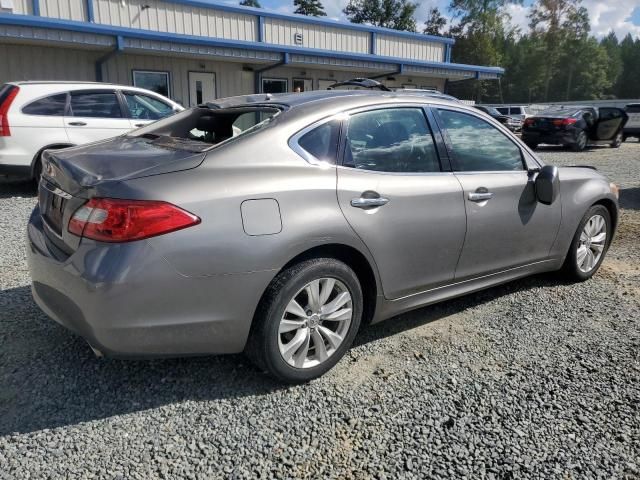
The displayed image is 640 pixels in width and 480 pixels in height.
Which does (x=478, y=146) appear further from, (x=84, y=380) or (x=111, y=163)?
(x=84, y=380)

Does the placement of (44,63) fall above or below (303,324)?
above

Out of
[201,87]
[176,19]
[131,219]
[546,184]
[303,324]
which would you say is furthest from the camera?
[201,87]

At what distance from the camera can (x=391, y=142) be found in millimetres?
3332

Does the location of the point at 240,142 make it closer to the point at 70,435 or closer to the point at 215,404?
the point at 215,404

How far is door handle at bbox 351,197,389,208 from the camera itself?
2.98 m

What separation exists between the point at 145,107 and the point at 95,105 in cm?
83

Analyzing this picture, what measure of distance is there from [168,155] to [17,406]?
1.48 meters

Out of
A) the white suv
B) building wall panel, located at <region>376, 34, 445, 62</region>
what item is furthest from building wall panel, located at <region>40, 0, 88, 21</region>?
building wall panel, located at <region>376, 34, 445, 62</region>

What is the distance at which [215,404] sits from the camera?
9.12ft

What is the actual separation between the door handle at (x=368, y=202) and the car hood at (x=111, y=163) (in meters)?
0.86

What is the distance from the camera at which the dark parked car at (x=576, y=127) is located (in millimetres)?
17281

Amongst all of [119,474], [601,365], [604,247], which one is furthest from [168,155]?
[604,247]

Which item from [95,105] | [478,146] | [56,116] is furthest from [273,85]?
[478,146]

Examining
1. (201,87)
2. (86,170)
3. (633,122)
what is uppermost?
(201,87)
